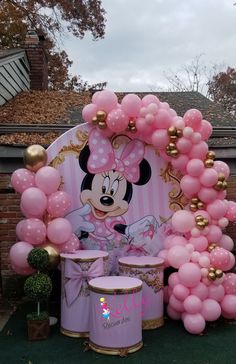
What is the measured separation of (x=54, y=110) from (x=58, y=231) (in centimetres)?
357

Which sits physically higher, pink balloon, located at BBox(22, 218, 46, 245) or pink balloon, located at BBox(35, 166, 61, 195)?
pink balloon, located at BBox(35, 166, 61, 195)

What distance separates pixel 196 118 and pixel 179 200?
110 centimetres

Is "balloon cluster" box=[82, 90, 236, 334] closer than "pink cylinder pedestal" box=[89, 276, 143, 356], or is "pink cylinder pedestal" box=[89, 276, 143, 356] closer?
"pink cylinder pedestal" box=[89, 276, 143, 356]

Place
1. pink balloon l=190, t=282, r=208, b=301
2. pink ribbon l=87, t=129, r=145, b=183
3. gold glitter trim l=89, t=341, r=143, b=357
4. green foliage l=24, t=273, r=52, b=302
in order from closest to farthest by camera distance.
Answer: gold glitter trim l=89, t=341, r=143, b=357
green foliage l=24, t=273, r=52, b=302
pink balloon l=190, t=282, r=208, b=301
pink ribbon l=87, t=129, r=145, b=183

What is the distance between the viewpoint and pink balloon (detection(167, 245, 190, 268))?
506cm

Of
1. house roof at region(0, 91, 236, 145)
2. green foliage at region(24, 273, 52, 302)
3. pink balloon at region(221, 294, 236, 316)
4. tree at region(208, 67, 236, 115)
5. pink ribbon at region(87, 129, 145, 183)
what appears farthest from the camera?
tree at region(208, 67, 236, 115)

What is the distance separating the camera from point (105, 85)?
19.9 meters

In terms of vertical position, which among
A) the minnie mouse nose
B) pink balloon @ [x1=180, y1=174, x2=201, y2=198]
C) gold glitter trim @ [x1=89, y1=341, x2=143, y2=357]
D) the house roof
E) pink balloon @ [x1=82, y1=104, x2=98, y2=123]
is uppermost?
the house roof

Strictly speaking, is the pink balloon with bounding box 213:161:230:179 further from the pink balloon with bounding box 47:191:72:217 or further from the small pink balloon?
the pink balloon with bounding box 47:191:72:217

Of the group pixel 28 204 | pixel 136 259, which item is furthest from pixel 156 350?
pixel 28 204

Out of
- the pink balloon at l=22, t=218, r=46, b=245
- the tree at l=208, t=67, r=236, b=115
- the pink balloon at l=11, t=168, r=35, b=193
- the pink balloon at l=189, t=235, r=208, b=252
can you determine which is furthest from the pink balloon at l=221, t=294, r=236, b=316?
the tree at l=208, t=67, r=236, b=115

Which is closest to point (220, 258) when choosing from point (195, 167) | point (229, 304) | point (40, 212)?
point (229, 304)

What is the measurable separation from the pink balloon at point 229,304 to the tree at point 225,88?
75.6ft

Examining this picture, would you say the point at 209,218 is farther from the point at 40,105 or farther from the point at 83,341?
the point at 40,105
